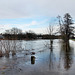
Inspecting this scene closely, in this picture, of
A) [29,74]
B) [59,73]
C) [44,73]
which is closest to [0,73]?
[29,74]

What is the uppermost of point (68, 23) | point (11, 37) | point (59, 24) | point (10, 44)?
point (68, 23)

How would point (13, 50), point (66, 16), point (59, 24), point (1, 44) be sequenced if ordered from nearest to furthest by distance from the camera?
point (1, 44)
point (13, 50)
point (59, 24)
point (66, 16)

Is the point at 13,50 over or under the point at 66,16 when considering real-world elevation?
under

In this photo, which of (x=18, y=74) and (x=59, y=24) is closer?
(x=18, y=74)

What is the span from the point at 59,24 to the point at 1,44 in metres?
14.0

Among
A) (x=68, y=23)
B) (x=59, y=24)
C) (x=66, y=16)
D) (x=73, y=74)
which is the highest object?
(x=66, y=16)

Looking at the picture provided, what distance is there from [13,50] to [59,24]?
1290 cm

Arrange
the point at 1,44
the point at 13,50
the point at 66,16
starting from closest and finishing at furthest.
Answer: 1. the point at 1,44
2. the point at 13,50
3. the point at 66,16

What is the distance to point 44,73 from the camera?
5.49 m

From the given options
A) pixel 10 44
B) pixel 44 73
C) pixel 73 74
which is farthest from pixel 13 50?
pixel 73 74

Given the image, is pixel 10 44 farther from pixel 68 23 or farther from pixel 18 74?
pixel 68 23

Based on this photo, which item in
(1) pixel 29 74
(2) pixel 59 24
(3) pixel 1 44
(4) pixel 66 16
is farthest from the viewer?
(4) pixel 66 16

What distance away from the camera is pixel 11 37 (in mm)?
12148

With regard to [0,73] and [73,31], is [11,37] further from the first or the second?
[73,31]
